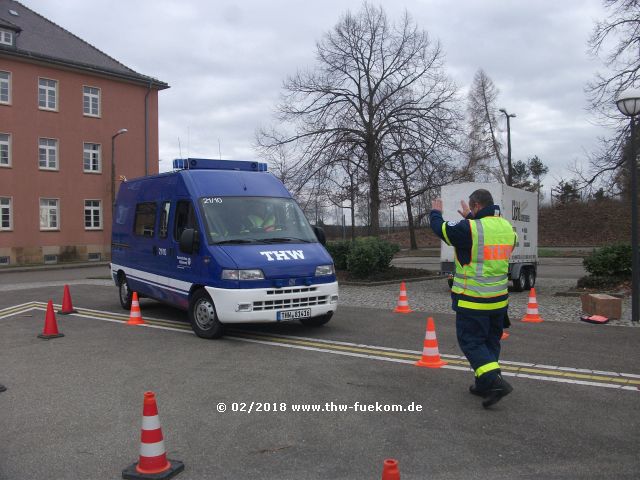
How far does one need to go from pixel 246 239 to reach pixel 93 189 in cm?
2929

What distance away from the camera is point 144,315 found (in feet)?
38.3

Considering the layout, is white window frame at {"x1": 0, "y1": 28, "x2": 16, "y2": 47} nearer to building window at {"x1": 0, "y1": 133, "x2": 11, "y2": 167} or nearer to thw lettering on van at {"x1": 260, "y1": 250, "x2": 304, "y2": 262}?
building window at {"x1": 0, "y1": 133, "x2": 11, "y2": 167}

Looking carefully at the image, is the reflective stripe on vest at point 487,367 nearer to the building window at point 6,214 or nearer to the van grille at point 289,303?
the van grille at point 289,303

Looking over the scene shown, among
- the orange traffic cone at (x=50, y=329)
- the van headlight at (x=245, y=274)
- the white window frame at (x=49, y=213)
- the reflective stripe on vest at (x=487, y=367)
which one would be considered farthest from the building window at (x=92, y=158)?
the reflective stripe on vest at (x=487, y=367)

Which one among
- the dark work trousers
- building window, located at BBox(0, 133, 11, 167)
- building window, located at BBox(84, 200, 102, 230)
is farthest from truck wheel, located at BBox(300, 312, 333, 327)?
building window, located at BBox(84, 200, 102, 230)

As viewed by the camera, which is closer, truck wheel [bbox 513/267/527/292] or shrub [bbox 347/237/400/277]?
truck wheel [bbox 513/267/527/292]

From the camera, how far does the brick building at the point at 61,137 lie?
1254 inches

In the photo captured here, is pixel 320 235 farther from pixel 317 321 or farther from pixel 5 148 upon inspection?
pixel 5 148

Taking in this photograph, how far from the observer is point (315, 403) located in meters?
5.60

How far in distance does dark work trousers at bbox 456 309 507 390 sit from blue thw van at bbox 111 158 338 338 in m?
3.53

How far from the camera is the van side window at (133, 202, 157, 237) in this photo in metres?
10.7

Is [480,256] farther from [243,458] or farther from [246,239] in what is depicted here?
[246,239]

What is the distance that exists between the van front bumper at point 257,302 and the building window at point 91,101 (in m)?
30.3

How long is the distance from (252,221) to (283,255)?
0.93 metres
